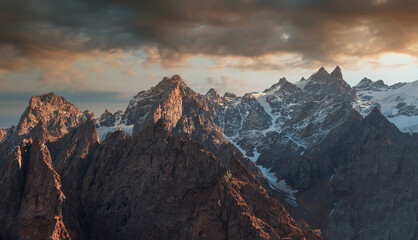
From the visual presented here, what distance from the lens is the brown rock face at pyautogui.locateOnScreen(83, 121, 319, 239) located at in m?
126

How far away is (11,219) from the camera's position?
111750 mm

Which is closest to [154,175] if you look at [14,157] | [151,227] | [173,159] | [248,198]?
[173,159]

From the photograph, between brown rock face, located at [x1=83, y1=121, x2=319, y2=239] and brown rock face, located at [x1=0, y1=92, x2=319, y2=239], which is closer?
brown rock face, located at [x1=0, y1=92, x2=319, y2=239]

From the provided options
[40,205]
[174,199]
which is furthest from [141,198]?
[40,205]

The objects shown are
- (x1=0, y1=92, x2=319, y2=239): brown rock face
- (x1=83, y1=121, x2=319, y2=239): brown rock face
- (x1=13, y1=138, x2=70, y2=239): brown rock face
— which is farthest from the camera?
(x1=83, y1=121, x2=319, y2=239): brown rock face

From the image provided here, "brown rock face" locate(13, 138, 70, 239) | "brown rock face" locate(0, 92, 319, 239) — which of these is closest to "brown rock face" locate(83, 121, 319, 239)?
"brown rock face" locate(0, 92, 319, 239)

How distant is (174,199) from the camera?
5340 inches

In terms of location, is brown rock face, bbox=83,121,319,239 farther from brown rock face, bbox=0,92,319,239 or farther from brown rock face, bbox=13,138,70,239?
brown rock face, bbox=13,138,70,239

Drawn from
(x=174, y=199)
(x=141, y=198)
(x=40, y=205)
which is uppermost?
(x=40, y=205)

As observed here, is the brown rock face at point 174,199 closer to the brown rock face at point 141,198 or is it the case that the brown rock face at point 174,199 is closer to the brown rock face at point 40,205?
the brown rock face at point 141,198

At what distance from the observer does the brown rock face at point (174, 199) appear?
126062 millimetres

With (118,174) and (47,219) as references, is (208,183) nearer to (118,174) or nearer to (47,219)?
(118,174)

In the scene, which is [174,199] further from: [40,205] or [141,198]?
[40,205]

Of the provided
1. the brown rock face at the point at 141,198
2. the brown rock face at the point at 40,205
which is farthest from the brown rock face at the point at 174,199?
the brown rock face at the point at 40,205
